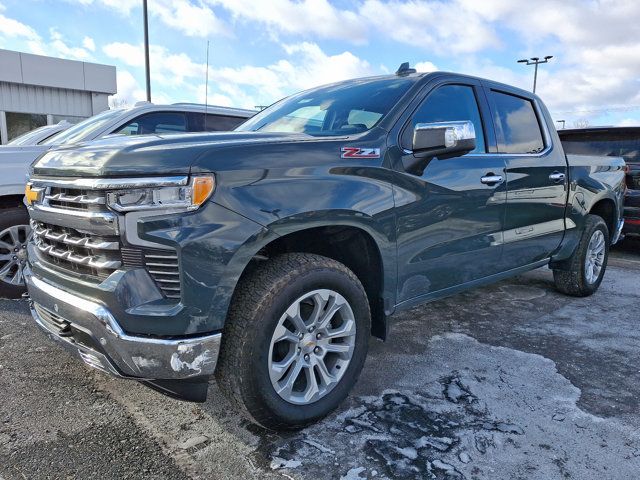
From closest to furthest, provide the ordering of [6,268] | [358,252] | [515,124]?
[358,252] → [515,124] → [6,268]

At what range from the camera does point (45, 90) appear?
17.5 m

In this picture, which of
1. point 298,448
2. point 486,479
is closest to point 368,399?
point 298,448

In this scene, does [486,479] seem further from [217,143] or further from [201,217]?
[217,143]

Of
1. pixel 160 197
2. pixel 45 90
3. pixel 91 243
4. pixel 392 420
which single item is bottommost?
pixel 392 420

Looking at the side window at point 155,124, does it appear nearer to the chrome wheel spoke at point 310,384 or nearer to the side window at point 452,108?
the side window at point 452,108

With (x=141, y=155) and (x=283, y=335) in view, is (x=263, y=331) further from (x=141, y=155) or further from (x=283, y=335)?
(x=141, y=155)

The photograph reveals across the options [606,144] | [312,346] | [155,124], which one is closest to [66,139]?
[155,124]

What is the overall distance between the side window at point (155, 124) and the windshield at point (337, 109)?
6.92 ft

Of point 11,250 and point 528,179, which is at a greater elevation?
point 528,179

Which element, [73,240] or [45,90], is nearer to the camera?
[73,240]

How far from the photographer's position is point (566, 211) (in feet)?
14.3

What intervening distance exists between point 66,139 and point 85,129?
23cm

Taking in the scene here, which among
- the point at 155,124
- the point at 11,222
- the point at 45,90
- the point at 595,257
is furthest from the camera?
the point at 45,90

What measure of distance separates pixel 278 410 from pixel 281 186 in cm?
105
